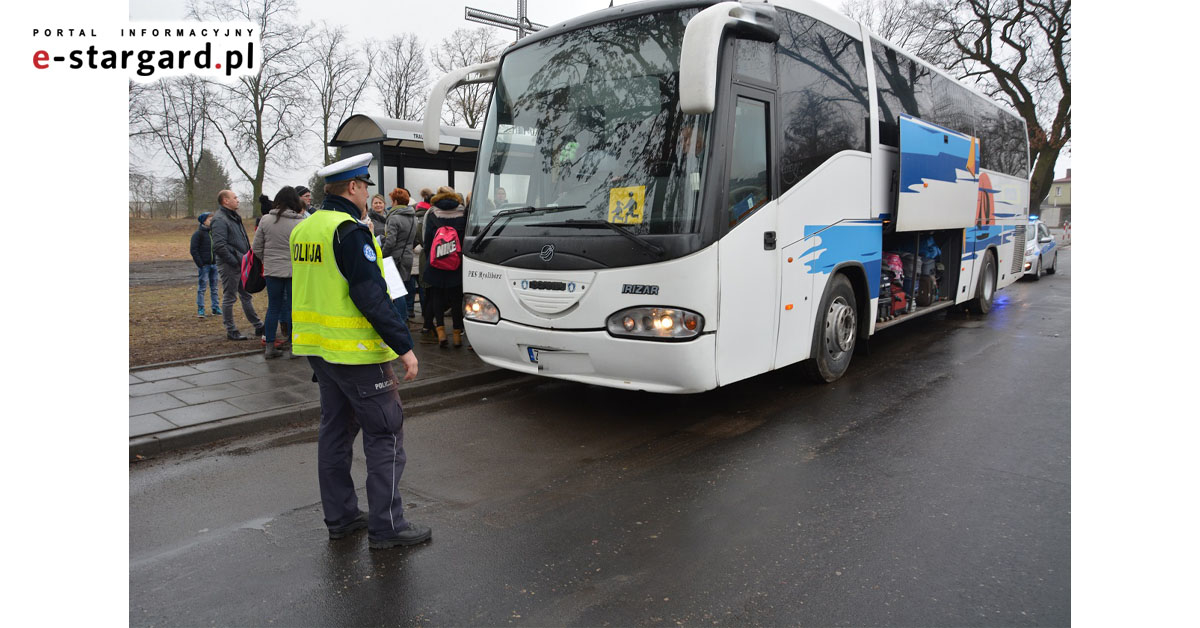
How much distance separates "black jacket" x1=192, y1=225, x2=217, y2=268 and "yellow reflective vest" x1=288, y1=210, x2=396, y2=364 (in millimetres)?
8439

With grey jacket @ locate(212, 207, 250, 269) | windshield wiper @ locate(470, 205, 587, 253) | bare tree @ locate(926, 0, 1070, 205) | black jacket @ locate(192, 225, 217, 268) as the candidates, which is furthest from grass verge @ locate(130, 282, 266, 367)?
bare tree @ locate(926, 0, 1070, 205)

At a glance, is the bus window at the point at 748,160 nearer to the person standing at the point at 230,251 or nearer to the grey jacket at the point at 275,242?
the grey jacket at the point at 275,242

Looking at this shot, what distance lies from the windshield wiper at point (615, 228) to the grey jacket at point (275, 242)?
3806 millimetres

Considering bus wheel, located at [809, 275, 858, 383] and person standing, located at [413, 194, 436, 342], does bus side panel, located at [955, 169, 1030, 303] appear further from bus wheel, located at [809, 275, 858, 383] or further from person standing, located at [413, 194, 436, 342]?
person standing, located at [413, 194, 436, 342]

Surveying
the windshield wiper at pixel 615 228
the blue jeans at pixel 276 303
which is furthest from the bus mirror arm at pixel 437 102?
the blue jeans at pixel 276 303

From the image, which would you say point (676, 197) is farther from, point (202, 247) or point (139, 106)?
point (139, 106)

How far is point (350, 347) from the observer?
3652 mm

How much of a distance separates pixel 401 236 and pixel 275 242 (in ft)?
5.10

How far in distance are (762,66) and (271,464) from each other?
4.72m

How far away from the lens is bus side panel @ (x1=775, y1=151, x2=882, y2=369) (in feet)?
20.3

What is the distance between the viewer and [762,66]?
589 cm

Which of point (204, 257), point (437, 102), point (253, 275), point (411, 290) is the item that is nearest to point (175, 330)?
point (204, 257)

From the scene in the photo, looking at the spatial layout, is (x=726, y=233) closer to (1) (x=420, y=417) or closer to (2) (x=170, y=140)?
(1) (x=420, y=417)

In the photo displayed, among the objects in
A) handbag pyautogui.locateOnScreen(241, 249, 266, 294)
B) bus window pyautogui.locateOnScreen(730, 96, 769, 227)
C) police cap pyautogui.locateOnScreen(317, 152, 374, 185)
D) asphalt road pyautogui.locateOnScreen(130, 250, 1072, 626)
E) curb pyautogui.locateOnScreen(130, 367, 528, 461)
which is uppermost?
bus window pyautogui.locateOnScreen(730, 96, 769, 227)
